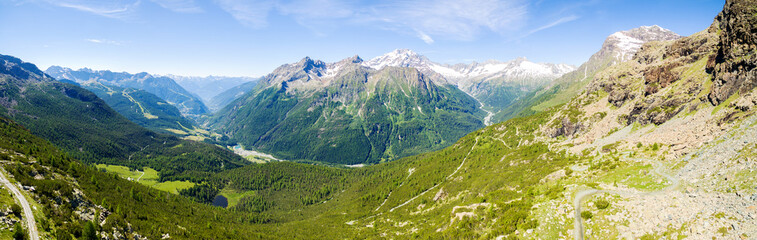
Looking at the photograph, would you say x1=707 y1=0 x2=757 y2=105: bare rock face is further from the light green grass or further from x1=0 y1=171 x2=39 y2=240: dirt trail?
x1=0 y1=171 x2=39 y2=240: dirt trail

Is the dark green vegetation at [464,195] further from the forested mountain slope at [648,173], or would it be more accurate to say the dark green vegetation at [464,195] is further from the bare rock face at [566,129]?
the bare rock face at [566,129]

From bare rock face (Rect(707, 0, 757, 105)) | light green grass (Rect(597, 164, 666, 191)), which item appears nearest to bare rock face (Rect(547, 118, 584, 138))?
bare rock face (Rect(707, 0, 757, 105))

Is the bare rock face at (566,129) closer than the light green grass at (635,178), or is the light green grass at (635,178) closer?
the light green grass at (635,178)

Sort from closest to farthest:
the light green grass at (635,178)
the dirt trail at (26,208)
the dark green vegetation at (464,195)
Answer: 1. the dirt trail at (26,208)
2. the light green grass at (635,178)
3. the dark green vegetation at (464,195)

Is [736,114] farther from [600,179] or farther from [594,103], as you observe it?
[594,103]

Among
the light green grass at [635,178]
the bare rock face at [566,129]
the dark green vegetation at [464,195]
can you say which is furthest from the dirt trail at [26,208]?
the bare rock face at [566,129]

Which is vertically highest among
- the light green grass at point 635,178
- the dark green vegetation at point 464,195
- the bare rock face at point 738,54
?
the bare rock face at point 738,54
